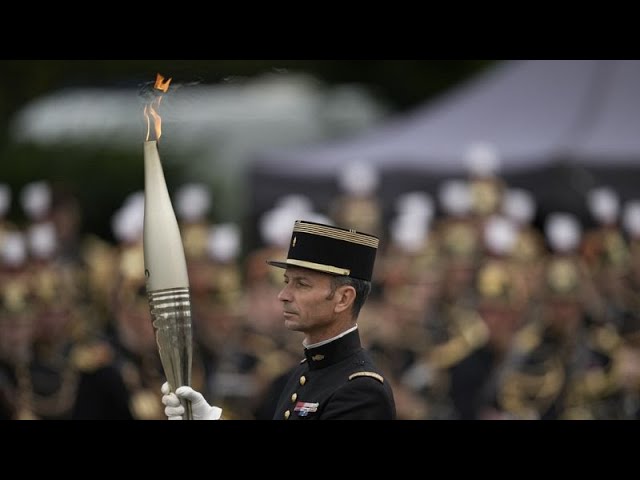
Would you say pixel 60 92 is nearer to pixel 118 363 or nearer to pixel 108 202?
pixel 108 202

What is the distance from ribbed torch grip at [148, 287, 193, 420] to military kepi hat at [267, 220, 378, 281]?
586 millimetres

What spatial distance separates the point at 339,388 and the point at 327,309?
0.95 feet

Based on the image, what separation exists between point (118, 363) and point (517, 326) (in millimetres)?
2784

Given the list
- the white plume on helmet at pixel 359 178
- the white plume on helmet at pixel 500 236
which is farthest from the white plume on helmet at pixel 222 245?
the white plume on helmet at pixel 500 236

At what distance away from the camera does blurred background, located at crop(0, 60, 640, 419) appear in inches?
436

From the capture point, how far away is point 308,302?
18.7 ft

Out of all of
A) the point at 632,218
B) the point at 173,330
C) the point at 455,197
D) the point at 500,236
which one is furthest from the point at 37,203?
the point at 173,330

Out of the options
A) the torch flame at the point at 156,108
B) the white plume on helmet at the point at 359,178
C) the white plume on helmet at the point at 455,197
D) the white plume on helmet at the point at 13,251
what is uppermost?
the torch flame at the point at 156,108

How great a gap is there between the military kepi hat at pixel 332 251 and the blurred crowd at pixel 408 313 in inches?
144

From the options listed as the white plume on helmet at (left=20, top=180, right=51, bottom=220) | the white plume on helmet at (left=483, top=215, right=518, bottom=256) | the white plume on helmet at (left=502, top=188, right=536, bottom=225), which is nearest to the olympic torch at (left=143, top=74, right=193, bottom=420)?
the white plume on helmet at (left=483, top=215, right=518, bottom=256)

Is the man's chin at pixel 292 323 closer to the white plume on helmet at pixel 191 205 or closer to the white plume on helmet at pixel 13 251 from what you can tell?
the white plume on helmet at pixel 13 251

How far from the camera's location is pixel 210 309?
12727mm

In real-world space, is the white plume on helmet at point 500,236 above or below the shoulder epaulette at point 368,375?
above

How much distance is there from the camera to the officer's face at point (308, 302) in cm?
569
